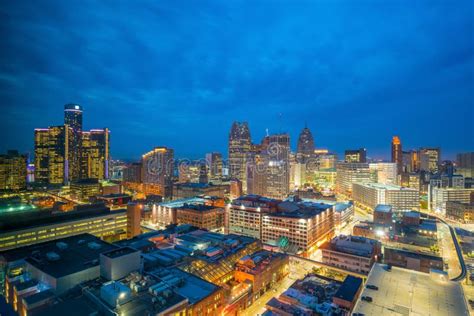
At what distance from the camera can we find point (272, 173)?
3622 inches

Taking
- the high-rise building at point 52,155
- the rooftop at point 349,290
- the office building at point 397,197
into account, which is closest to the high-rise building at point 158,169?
the high-rise building at point 52,155

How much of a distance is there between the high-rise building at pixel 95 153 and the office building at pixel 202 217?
3395 inches

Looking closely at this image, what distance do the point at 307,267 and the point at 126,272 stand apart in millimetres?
29863

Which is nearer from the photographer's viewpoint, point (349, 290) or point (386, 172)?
point (349, 290)

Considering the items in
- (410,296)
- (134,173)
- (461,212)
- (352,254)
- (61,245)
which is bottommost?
(352,254)

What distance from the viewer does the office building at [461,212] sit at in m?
64.2

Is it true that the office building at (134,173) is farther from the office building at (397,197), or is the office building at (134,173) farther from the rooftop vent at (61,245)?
the office building at (397,197)

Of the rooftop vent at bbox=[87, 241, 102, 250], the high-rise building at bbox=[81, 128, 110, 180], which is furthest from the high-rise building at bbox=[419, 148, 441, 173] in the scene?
the high-rise building at bbox=[81, 128, 110, 180]

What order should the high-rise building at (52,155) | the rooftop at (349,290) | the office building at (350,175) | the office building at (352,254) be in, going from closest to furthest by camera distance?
the rooftop at (349,290), the office building at (352,254), the office building at (350,175), the high-rise building at (52,155)

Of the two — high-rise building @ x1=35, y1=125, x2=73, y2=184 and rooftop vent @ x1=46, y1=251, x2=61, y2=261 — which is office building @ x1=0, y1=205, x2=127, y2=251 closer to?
rooftop vent @ x1=46, y1=251, x2=61, y2=261

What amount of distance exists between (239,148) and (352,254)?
366ft

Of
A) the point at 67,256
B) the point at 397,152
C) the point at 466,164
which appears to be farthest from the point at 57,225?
the point at 397,152

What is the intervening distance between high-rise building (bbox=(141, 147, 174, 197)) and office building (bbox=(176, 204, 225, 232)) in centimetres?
4216

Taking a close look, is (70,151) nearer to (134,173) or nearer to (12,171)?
(12,171)
